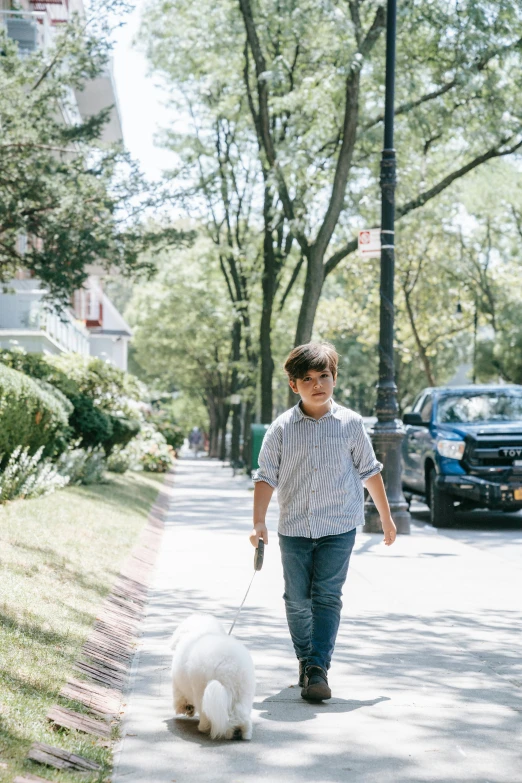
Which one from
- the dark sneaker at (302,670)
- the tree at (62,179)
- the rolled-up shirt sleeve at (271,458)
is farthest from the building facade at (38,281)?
the dark sneaker at (302,670)

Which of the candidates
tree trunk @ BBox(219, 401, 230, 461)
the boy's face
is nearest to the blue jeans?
the boy's face

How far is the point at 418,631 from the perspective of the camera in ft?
25.4

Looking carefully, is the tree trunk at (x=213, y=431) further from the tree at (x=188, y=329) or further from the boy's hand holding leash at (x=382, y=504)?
the boy's hand holding leash at (x=382, y=504)

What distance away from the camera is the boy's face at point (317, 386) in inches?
225

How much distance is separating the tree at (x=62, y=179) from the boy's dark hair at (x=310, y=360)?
38.8 ft

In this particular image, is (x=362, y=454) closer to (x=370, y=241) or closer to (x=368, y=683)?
(x=368, y=683)

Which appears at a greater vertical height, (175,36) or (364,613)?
(175,36)

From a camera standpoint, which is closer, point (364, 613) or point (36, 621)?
point (36, 621)

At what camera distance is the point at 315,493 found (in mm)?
5801

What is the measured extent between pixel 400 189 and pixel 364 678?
1945cm

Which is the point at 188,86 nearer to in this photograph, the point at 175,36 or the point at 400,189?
the point at 175,36

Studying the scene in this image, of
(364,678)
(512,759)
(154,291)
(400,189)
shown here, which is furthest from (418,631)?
(154,291)

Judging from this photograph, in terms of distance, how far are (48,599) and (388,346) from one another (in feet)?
27.2

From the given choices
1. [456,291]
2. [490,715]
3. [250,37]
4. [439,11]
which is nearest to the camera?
[490,715]
